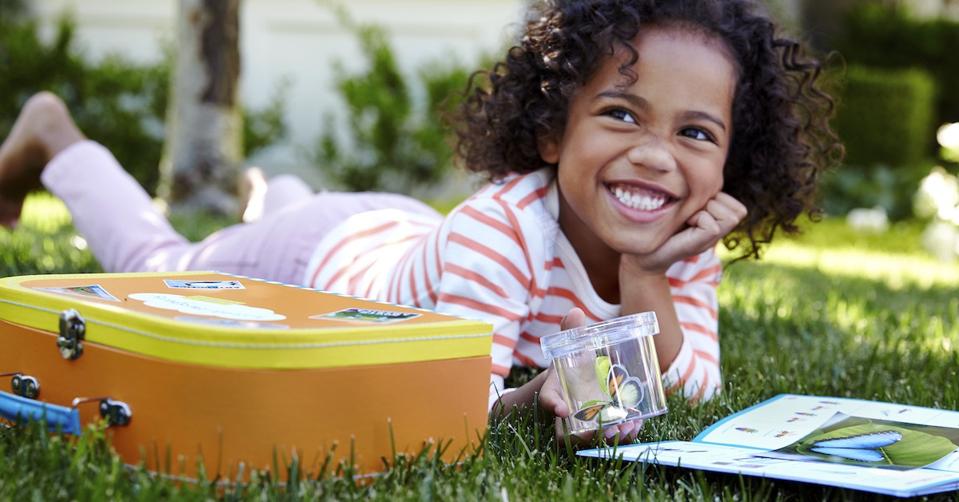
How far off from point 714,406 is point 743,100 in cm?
69

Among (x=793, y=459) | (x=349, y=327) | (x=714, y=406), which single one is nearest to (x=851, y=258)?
(x=714, y=406)

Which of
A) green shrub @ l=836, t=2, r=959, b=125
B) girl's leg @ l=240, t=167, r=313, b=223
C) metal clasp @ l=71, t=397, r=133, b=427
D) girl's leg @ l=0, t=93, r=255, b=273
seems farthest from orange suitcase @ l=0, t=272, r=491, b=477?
green shrub @ l=836, t=2, r=959, b=125

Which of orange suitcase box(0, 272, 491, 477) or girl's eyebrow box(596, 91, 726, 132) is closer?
orange suitcase box(0, 272, 491, 477)

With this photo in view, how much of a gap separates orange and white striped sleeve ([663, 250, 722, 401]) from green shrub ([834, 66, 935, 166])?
272 inches

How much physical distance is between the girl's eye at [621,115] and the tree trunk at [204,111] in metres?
3.71

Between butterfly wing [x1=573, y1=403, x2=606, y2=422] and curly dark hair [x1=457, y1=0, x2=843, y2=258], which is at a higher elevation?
curly dark hair [x1=457, y1=0, x2=843, y2=258]

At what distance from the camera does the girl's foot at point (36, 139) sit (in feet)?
11.2

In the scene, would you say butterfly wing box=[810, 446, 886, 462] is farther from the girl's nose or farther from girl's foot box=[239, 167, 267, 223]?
girl's foot box=[239, 167, 267, 223]

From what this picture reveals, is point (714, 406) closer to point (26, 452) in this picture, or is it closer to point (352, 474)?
point (352, 474)

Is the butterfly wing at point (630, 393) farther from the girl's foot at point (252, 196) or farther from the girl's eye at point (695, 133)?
the girl's foot at point (252, 196)

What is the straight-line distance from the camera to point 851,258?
5.73 metres

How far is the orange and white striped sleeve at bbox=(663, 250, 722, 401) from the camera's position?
230 cm

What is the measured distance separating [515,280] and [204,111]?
386 centimetres

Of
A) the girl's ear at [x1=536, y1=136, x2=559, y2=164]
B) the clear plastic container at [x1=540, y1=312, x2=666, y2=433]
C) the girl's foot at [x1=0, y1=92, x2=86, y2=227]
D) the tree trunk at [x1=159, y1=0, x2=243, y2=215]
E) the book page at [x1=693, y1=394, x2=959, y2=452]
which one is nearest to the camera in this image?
the clear plastic container at [x1=540, y1=312, x2=666, y2=433]
